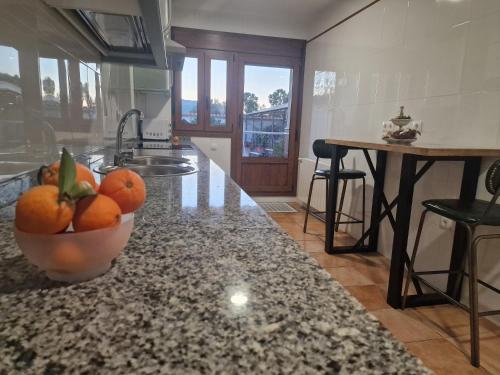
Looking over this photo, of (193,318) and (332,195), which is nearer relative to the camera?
(193,318)

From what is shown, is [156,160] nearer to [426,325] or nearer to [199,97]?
[426,325]

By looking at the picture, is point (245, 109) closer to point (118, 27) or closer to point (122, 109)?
point (122, 109)

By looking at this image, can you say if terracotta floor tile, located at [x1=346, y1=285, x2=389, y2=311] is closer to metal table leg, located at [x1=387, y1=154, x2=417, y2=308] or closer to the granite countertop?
metal table leg, located at [x1=387, y1=154, x2=417, y2=308]

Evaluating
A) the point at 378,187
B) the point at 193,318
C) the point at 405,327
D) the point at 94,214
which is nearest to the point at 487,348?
the point at 405,327

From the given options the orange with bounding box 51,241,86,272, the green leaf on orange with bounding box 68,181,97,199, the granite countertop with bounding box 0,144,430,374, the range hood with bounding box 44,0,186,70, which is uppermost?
the range hood with bounding box 44,0,186,70

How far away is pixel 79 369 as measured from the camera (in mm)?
252

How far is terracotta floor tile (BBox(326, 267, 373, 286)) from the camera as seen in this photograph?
213cm

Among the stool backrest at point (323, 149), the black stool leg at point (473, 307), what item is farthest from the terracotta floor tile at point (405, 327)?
the stool backrest at point (323, 149)

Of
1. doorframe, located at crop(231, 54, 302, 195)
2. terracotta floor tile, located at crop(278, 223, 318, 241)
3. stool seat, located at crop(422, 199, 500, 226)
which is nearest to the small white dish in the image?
stool seat, located at crop(422, 199, 500, 226)

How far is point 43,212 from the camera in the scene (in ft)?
1.08

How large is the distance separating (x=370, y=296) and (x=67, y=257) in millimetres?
1965

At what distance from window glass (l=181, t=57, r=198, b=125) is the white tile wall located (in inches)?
72.1

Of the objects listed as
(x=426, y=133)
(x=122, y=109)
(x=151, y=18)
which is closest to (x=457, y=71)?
(x=426, y=133)

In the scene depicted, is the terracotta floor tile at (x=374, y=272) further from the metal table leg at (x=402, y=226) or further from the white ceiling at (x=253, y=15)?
the white ceiling at (x=253, y=15)
